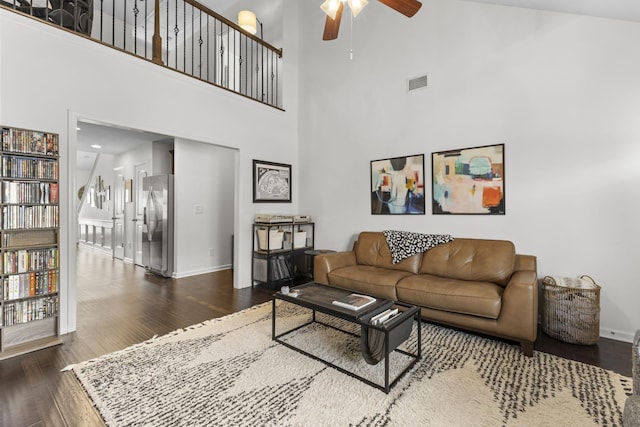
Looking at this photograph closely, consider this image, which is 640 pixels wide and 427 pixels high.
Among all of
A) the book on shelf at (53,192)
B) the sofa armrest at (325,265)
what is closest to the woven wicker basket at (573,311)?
the sofa armrest at (325,265)

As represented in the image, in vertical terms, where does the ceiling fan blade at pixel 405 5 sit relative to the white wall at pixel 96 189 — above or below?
above

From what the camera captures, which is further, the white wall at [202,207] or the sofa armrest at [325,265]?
the white wall at [202,207]

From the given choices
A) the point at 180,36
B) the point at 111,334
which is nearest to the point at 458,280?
the point at 111,334

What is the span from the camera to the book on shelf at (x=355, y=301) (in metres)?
2.12

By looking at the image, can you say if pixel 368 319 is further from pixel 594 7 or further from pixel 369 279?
pixel 594 7

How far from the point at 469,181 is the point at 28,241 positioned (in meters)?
4.24

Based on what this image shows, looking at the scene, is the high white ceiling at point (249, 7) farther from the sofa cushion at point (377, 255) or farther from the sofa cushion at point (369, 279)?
the sofa cushion at point (369, 279)

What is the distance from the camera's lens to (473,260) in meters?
3.05

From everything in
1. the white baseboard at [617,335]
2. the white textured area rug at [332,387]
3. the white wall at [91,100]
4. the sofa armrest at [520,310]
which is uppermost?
the white wall at [91,100]

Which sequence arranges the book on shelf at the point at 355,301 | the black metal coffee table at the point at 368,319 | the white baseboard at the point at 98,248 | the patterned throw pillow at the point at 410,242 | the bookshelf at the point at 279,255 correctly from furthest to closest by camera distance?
the white baseboard at the point at 98,248
the bookshelf at the point at 279,255
the patterned throw pillow at the point at 410,242
the book on shelf at the point at 355,301
the black metal coffee table at the point at 368,319

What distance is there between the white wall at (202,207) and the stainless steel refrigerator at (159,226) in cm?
14

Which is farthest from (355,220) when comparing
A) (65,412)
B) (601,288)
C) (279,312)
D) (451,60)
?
(65,412)

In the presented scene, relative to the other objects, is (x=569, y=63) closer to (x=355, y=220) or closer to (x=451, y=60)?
(x=451, y=60)

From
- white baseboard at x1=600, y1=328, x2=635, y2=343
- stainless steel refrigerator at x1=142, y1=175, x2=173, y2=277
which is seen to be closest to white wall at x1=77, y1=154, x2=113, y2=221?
stainless steel refrigerator at x1=142, y1=175, x2=173, y2=277
